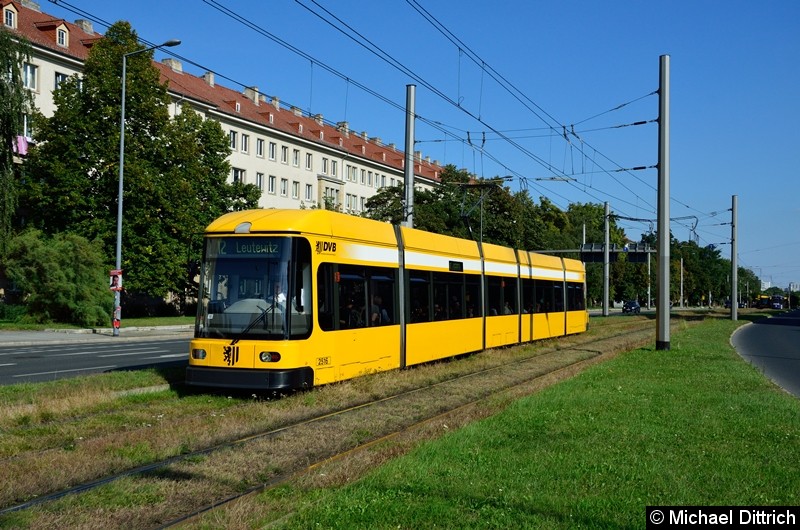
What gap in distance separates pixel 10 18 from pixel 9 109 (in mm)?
21613

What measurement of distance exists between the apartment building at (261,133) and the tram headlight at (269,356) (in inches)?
1399

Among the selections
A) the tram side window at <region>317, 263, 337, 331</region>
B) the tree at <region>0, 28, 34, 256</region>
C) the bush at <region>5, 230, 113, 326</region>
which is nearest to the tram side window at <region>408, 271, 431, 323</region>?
the tram side window at <region>317, 263, 337, 331</region>

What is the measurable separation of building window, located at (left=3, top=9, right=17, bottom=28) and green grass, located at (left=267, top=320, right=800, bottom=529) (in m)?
49.0

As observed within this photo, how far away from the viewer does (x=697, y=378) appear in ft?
52.9

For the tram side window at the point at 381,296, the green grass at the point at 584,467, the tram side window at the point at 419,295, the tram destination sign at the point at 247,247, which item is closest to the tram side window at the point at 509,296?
the tram side window at the point at 419,295

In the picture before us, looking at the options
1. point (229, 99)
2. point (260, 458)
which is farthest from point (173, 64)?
point (260, 458)

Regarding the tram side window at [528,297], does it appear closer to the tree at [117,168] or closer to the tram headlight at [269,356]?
the tram headlight at [269,356]

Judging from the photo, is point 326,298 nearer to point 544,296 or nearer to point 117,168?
point 544,296

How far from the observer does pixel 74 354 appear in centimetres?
2384

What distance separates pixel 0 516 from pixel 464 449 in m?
4.29

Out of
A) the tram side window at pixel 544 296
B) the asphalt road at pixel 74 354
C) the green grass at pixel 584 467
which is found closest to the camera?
the green grass at pixel 584 467

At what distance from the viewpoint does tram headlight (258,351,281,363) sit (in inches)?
490

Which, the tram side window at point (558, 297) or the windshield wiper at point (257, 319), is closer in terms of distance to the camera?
the windshield wiper at point (257, 319)

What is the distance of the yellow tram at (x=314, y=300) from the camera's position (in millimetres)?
12625
